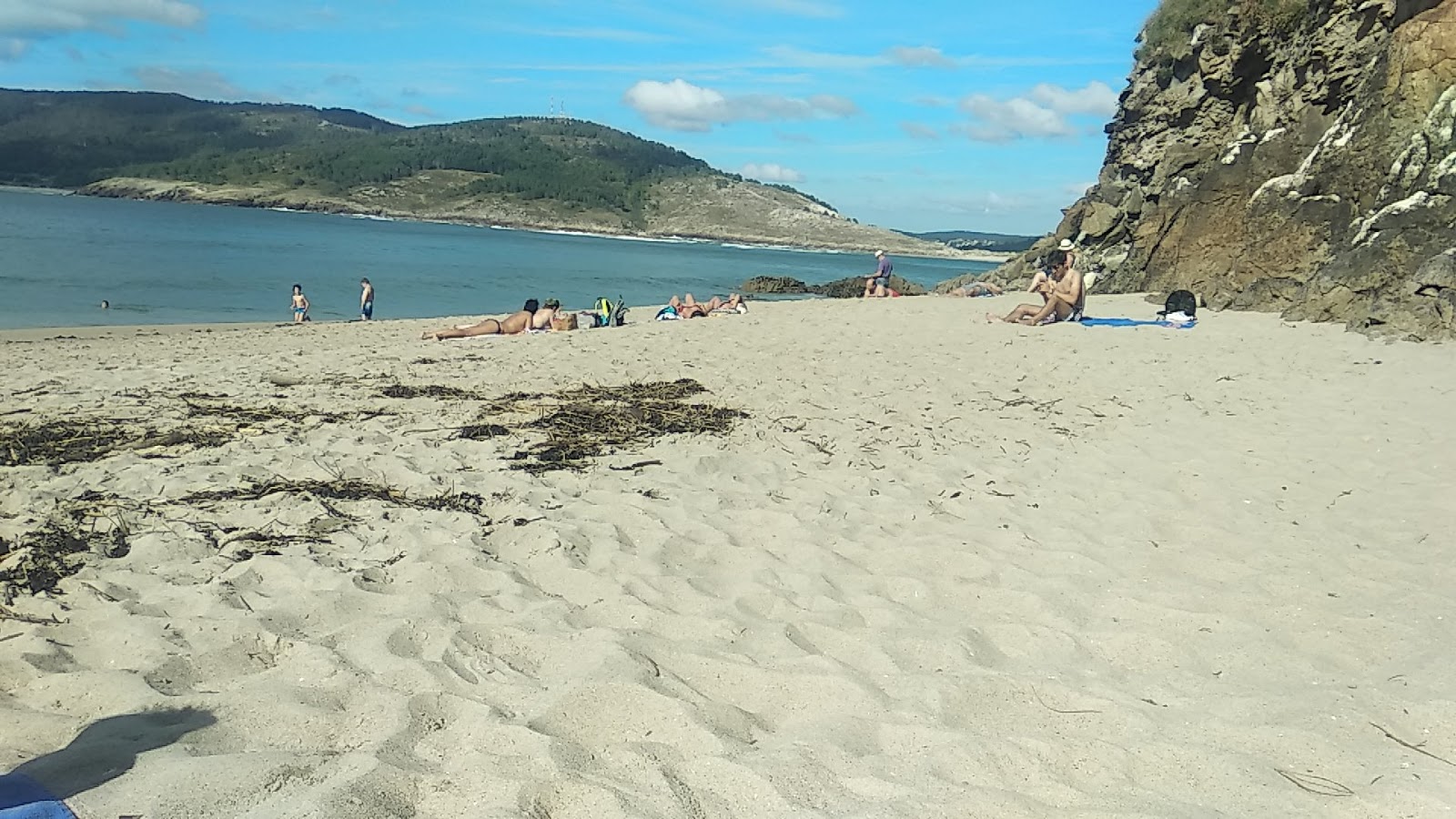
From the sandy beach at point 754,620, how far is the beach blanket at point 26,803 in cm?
10

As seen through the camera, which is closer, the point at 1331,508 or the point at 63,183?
the point at 1331,508

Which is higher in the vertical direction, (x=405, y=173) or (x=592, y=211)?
(x=405, y=173)

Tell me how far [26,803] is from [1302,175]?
1717cm

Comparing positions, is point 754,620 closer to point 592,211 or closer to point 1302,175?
point 1302,175

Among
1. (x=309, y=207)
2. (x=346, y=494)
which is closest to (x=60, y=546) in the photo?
(x=346, y=494)

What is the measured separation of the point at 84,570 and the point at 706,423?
12.8 feet

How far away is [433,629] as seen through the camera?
11.0ft

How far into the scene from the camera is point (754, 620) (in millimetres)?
3643

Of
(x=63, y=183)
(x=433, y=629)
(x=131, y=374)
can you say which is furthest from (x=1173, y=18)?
(x=63, y=183)

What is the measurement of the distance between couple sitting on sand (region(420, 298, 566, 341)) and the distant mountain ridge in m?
104

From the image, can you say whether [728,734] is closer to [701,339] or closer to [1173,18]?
[701,339]

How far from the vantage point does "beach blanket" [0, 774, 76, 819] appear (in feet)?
6.64

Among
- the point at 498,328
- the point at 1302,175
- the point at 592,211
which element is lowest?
the point at 498,328

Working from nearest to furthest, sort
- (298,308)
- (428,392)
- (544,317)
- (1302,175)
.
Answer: (428,392) < (544,317) < (1302,175) < (298,308)
